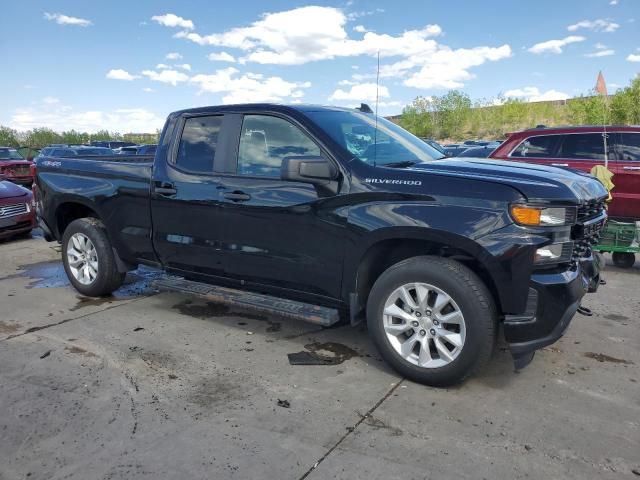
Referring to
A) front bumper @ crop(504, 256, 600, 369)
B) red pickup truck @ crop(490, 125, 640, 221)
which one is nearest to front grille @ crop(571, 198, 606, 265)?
front bumper @ crop(504, 256, 600, 369)

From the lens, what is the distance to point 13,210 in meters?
9.18

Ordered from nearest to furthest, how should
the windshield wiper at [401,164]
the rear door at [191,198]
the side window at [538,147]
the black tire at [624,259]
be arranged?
the windshield wiper at [401,164] < the rear door at [191,198] < the black tire at [624,259] < the side window at [538,147]

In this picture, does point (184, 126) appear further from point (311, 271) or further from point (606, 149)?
point (606, 149)

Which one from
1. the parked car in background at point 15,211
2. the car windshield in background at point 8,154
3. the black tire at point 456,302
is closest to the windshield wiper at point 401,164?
the black tire at point 456,302

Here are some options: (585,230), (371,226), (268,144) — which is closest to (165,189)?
(268,144)

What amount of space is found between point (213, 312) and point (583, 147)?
5.55 m

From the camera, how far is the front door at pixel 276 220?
3.87m

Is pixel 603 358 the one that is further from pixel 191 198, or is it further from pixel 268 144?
pixel 191 198

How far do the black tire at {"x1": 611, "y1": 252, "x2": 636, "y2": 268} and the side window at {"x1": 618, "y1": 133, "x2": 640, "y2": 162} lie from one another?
1.27 meters

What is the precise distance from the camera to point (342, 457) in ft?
9.12

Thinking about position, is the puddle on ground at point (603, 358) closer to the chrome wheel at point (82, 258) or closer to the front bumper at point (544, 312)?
the front bumper at point (544, 312)

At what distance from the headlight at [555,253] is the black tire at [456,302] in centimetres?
39

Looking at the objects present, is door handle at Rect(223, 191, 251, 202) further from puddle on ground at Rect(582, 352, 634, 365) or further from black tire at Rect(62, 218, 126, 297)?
puddle on ground at Rect(582, 352, 634, 365)

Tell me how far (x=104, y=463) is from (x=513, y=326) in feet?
7.95
